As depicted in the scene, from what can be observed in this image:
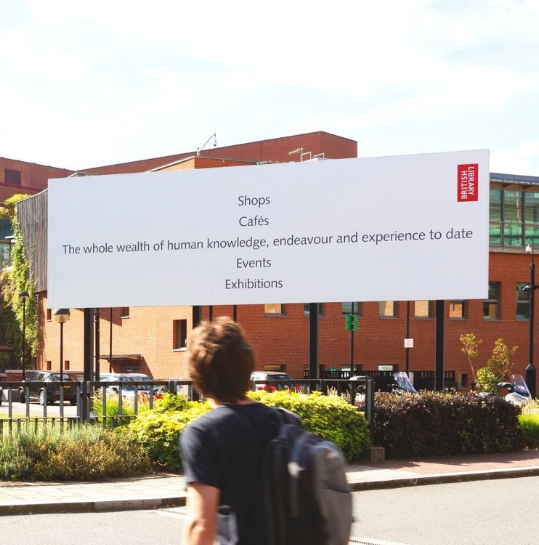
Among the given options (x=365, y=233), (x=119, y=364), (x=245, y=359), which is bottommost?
(x=119, y=364)

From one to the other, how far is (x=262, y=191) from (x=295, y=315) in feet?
92.3

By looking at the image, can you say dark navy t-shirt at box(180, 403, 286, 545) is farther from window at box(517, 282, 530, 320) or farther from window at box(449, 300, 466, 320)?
window at box(517, 282, 530, 320)

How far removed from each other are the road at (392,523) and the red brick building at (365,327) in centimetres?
3136

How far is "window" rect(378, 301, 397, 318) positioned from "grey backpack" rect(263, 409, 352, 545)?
46.7 metres

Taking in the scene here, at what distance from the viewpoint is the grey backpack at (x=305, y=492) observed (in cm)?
322

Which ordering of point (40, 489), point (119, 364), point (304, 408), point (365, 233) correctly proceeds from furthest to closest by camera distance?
point (119, 364) → point (365, 233) → point (304, 408) → point (40, 489)

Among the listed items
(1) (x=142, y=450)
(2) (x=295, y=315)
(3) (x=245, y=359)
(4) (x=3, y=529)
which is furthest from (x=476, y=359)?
(3) (x=245, y=359)

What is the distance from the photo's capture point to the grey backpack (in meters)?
3.22

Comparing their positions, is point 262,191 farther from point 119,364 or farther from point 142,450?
point 119,364

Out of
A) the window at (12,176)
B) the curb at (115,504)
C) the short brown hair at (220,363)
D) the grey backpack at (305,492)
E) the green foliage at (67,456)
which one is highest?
the window at (12,176)

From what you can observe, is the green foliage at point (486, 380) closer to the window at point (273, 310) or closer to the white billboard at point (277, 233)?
the window at point (273, 310)

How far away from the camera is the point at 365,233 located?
18.3 metres

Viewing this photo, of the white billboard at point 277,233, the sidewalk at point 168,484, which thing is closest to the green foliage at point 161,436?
the sidewalk at point 168,484

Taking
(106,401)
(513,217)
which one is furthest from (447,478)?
(513,217)
